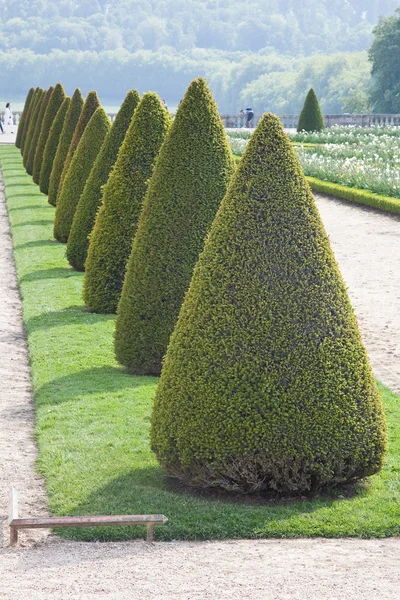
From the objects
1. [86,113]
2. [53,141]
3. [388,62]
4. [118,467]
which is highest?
[388,62]

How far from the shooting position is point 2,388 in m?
8.31

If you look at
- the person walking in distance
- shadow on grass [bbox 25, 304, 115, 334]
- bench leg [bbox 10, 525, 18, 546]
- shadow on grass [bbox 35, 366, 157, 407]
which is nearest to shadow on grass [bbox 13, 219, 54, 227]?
shadow on grass [bbox 25, 304, 115, 334]

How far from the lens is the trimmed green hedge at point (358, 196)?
20.1 meters

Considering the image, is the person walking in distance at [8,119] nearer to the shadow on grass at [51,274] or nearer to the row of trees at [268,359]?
the shadow on grass at [51,274]

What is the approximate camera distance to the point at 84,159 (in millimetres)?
14914

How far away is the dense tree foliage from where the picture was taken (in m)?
58.4

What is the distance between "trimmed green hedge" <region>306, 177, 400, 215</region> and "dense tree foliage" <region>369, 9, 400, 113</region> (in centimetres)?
3511

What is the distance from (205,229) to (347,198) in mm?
14673

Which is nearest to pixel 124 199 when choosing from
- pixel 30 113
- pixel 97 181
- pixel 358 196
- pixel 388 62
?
pixel 97 181

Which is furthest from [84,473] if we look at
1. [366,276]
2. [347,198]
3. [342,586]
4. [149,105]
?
[347,198]

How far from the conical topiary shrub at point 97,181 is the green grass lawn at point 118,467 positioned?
2.32 m

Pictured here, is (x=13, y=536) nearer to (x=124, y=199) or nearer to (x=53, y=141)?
(x=124, y=199)

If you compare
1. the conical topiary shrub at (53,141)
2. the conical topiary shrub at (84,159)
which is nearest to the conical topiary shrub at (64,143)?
the conical topiary shrub at (53,141)

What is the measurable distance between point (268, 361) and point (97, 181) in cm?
748
